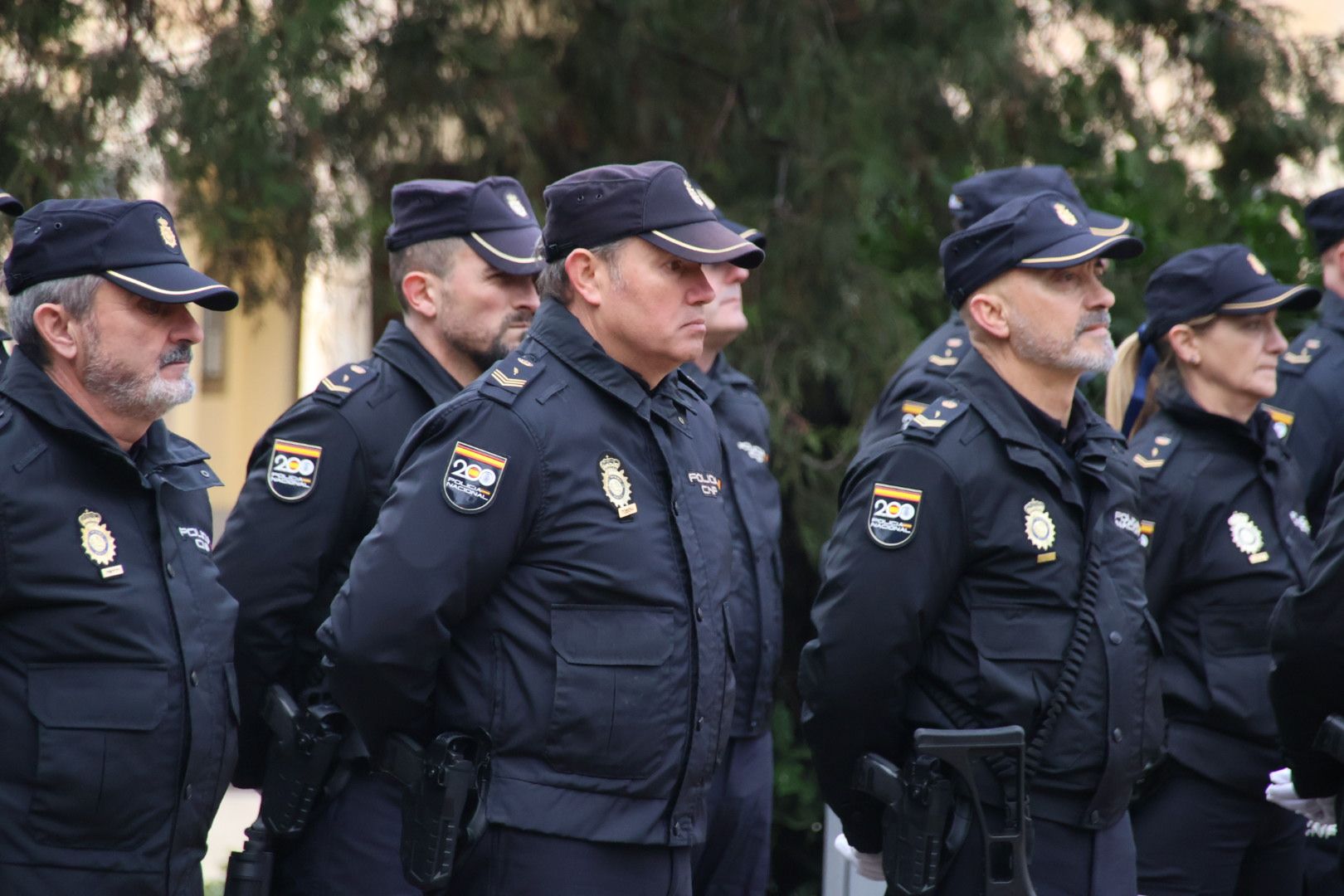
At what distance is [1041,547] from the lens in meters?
3.67

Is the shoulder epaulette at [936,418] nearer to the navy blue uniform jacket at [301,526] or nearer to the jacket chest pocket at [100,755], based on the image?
the navy blue uniform jacket at [301,526]

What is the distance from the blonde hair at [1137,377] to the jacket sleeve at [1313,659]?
1269 mm

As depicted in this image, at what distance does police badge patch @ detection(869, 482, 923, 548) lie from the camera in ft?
11.9

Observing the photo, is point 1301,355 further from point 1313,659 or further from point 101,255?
point 101,255

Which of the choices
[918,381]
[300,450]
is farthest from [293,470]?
[918,381]

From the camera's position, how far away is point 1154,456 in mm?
4938

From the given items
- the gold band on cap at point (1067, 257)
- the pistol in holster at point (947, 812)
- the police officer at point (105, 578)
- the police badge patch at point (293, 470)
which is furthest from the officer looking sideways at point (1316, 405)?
the police officer at point (105, 578)

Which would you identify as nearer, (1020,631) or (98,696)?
(98,696)

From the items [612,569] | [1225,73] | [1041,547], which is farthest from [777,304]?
[612,569]

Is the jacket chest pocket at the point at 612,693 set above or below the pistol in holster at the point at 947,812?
above

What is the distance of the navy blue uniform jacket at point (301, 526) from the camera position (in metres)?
4.11

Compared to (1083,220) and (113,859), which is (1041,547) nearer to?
(1083,220)

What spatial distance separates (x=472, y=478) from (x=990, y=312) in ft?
4.82

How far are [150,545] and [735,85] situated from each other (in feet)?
12.1
